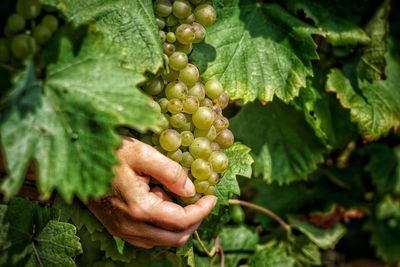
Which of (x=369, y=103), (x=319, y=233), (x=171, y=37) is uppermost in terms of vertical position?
(x=171, y=37)

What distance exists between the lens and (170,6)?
1.07 m

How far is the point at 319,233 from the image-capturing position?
5.99 ft

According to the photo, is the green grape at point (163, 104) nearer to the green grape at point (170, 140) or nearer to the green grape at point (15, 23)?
the green grape at point (170, 140)

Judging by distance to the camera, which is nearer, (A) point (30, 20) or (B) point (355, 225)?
(A) point (30, 20)

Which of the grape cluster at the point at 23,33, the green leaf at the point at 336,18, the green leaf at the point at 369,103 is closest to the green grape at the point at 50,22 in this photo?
the grape cluster at the point at 23,33

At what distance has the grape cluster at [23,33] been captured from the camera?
864 millimetres

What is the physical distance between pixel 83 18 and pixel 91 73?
169 millimetres

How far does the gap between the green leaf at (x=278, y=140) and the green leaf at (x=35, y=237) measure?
0.64 m

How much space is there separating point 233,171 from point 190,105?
201 millimetres

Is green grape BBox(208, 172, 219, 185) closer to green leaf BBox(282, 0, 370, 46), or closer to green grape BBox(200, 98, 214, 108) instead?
green grape BBox(200, 98, 214, 108)

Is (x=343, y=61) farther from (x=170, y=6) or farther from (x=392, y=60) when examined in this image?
(x=170, y=6)

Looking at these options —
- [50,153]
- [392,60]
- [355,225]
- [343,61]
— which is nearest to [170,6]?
[50,153]

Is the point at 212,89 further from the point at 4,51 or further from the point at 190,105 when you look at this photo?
the point at 4,51

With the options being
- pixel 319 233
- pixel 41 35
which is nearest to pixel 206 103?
pixel 41 35
